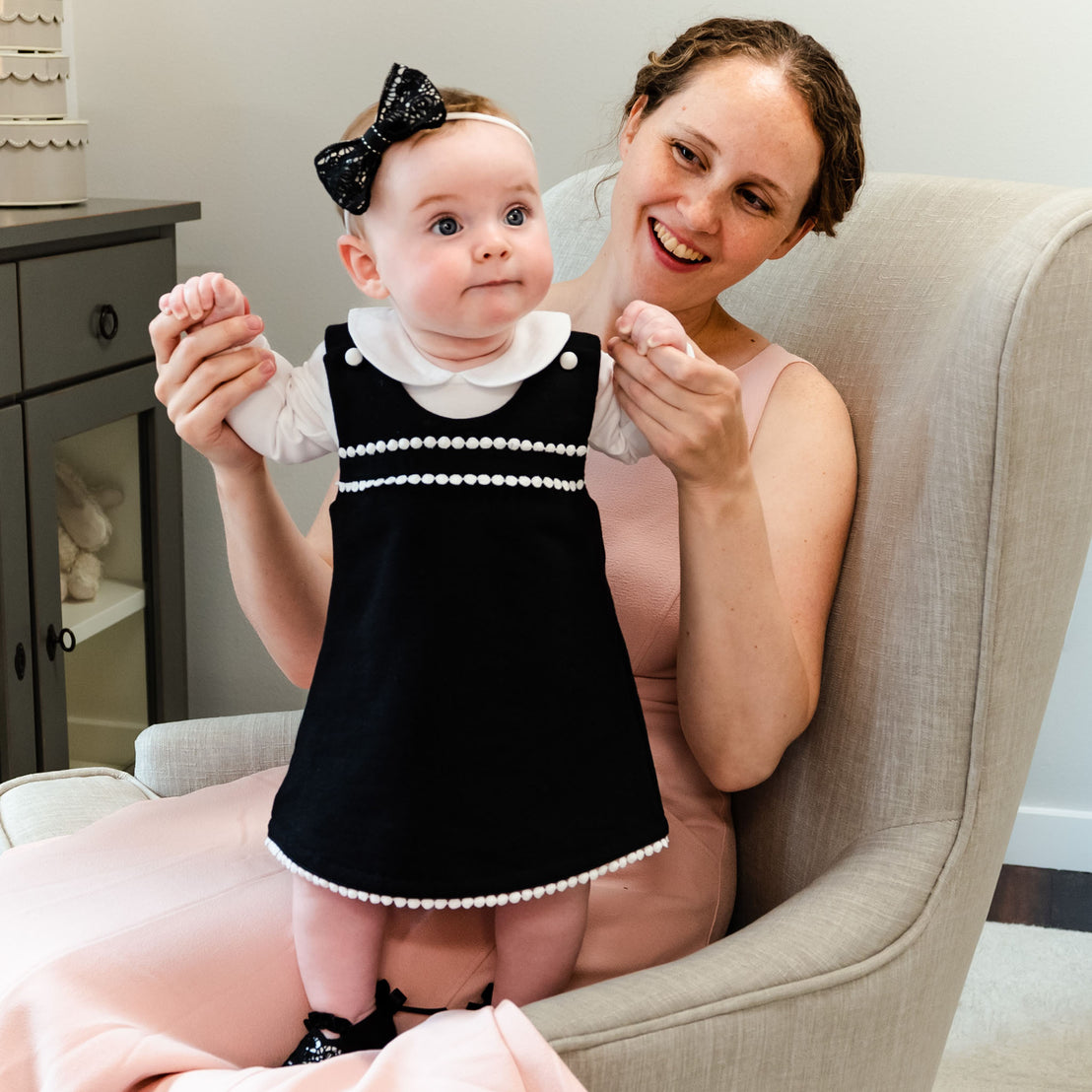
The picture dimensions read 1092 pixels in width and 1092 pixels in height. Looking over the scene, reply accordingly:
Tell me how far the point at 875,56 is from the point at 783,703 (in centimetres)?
134

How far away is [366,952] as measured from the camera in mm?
909

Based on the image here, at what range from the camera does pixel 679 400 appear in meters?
0.88

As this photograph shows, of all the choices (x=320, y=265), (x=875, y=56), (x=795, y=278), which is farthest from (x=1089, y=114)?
(x=320, y=265)

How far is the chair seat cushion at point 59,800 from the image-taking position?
48.3 inches

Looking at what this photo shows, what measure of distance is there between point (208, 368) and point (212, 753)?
0.58m

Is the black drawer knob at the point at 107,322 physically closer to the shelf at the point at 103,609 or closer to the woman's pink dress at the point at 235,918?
the shelf at the point at 103,609

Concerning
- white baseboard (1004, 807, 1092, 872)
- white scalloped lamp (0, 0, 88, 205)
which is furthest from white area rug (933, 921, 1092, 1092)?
white scalloped lamp (0, 0, 88, 205)

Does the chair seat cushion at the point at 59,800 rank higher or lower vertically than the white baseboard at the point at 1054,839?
higher

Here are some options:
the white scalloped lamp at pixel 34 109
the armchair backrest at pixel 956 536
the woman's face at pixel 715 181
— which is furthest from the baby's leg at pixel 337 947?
the white scalloped lamp at pixel 34 109

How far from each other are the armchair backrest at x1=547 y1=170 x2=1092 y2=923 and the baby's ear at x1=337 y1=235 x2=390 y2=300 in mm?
443

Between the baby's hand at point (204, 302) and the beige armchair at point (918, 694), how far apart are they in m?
0.54

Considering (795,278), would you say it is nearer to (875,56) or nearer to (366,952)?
(366,952)

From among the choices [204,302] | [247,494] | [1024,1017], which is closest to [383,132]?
[204,302]

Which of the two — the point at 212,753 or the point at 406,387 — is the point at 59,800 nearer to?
the point at 212,753
